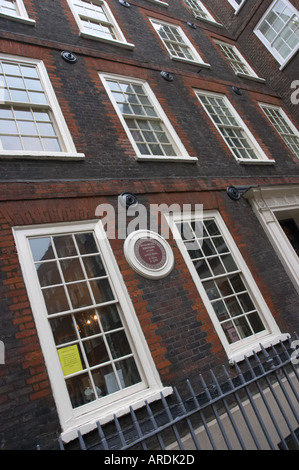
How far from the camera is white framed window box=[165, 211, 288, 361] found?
5160 millimetres

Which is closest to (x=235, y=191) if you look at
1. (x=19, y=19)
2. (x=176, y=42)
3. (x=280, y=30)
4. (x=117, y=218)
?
(x=117, y=218)

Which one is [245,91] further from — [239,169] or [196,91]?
[239,169]

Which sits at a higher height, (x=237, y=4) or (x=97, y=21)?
(x=237, y=4)

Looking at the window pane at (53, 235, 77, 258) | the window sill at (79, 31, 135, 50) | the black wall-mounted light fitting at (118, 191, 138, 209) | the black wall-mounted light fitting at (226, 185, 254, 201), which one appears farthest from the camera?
the window sill at (79, 31, 135, 50)

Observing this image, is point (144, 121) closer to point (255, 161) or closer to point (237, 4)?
point (255, 161)

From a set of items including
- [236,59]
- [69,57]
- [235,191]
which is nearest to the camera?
[69,57]

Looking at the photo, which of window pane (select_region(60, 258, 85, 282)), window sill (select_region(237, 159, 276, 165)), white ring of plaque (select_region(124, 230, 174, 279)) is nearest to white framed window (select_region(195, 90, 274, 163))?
window sill (select_region(237, 159, 276, 165))

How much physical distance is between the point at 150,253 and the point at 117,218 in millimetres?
832

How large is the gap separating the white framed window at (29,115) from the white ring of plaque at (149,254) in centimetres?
184

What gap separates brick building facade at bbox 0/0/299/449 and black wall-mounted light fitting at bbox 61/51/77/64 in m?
0.03

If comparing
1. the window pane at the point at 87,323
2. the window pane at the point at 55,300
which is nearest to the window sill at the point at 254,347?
the window pane at the point at 87,323

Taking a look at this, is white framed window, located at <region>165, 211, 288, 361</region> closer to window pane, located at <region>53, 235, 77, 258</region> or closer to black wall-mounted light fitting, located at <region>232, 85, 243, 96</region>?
window pane, located at <region>53, 235, 77, 258</region>

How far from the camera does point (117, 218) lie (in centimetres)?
516
